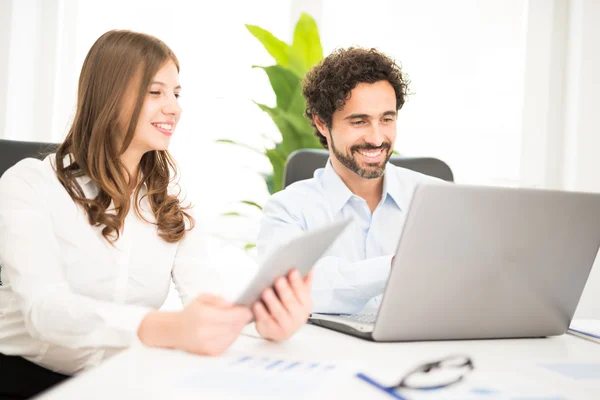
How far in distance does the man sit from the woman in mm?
337

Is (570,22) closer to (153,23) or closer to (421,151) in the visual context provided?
(421,151)

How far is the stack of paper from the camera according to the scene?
111 cm

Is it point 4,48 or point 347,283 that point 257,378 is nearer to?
point 347,283

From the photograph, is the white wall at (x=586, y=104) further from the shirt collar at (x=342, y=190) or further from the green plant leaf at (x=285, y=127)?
the shirt collar at (x=342, y=190)

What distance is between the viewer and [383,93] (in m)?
1.77

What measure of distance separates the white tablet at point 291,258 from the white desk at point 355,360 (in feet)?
0.30

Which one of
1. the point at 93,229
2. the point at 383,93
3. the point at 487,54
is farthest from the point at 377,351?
the point at 487,54

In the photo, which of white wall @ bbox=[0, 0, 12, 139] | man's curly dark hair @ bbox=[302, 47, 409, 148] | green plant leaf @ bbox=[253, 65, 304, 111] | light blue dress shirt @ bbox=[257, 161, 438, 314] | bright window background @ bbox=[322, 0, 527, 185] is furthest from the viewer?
bright window background @ bbox=[322, 0, 527, 185]

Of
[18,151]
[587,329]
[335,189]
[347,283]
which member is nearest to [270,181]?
[335,189]

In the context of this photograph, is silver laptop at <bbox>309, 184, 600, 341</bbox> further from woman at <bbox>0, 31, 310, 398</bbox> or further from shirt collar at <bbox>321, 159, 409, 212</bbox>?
shirt collar at <bbox>321, 159, 409, 212</bbox>

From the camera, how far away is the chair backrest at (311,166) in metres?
1.76

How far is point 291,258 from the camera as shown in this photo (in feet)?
2.62

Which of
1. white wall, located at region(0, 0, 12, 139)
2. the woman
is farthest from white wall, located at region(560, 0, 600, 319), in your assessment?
white wall, located at region(0, 0, 12, 139)

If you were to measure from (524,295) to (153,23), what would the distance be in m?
2.71
